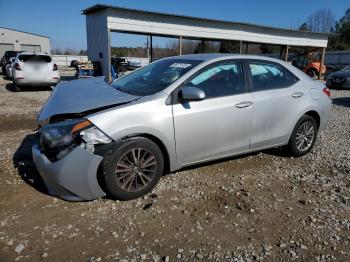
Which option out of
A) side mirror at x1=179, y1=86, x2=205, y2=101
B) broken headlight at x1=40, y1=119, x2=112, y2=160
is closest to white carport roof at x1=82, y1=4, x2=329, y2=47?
side mirror at x1=179, y1=86, x2=205, y2=101

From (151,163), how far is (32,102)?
7793 mm

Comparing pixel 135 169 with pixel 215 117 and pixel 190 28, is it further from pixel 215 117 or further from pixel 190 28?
pixel 190 28

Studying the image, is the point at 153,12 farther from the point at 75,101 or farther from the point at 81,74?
the point at 75,101

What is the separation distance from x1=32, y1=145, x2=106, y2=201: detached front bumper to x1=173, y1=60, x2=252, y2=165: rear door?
40.3 inches

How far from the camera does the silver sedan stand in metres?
3.18

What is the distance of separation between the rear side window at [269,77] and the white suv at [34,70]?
33.3ft

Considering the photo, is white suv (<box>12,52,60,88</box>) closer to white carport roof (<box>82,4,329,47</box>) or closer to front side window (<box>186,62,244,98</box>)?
white carport roof (<box>82,4,329,47</box>)

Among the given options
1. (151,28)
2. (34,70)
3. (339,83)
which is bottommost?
(339,83)

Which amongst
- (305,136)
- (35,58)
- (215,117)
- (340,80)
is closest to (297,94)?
(305,136)

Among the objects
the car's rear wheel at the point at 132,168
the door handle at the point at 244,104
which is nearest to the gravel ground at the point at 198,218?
the car's rear wheel at the point at 132,168

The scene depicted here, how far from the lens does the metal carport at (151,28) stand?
1512cm

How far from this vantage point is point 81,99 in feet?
11.7

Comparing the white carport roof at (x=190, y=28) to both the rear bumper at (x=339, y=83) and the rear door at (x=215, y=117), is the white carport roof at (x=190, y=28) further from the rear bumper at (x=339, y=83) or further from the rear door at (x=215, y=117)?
the rear door at (x=215, y=117)

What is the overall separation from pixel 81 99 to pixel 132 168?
1010mm
